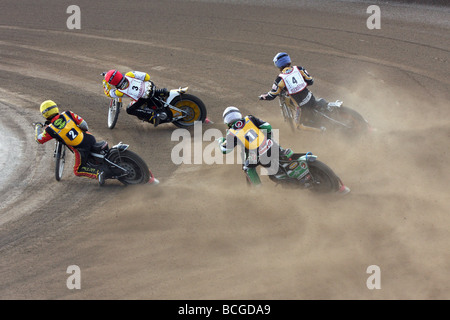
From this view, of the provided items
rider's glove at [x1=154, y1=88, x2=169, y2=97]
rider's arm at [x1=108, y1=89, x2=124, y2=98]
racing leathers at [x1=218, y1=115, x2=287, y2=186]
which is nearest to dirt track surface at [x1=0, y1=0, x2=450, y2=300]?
racing leathers at [x1=218, y1=115, x2=287, y2=186]

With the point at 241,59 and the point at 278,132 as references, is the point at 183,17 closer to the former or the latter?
the point at 241,59

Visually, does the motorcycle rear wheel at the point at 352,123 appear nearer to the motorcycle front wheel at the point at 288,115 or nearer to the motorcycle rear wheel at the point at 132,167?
the motorcycle front wheel at the point at 288,115

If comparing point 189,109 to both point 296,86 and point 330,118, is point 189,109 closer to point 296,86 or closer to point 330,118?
point 296,86

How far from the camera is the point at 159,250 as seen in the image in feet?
27.6

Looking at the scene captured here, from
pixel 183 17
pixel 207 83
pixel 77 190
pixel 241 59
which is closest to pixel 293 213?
pixel 77 190

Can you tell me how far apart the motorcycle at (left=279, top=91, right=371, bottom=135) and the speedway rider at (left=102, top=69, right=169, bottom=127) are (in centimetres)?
317

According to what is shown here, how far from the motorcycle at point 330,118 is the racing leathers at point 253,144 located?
260cm

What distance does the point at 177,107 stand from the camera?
1243cm

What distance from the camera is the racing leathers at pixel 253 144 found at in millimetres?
8828

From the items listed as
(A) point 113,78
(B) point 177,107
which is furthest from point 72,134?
(B) point 177,107

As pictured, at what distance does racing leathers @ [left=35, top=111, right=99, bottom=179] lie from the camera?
984cm

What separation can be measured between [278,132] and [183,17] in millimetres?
9885

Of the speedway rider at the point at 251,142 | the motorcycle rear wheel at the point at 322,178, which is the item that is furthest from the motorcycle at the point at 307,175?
the speedway rider at the point at 251,142

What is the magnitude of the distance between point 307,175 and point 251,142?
1.21 metres
